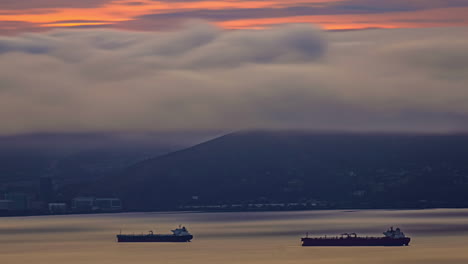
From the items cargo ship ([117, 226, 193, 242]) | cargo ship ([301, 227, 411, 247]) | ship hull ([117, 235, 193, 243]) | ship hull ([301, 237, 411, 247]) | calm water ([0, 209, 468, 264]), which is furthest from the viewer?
ship hull ([117, 235, 193, 243])

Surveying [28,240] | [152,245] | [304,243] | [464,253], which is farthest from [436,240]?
[28,240]

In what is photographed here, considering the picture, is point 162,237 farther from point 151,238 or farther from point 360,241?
point 360,241

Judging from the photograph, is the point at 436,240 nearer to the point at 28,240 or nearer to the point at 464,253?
the point at 464,253

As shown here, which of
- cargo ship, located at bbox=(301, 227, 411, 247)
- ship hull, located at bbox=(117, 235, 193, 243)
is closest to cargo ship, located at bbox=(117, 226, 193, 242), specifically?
ship hull, located at bbox=(117, 235, 193, 243)

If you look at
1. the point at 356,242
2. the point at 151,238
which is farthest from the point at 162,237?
the point at 356,242

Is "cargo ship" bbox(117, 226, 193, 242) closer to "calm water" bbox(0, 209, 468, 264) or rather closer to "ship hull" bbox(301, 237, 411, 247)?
"calm water" bbox(0, 209, 468, 264)

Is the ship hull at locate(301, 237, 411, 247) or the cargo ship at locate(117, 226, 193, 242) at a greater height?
the cargo ship at locate(117, 226, 193, 242)
